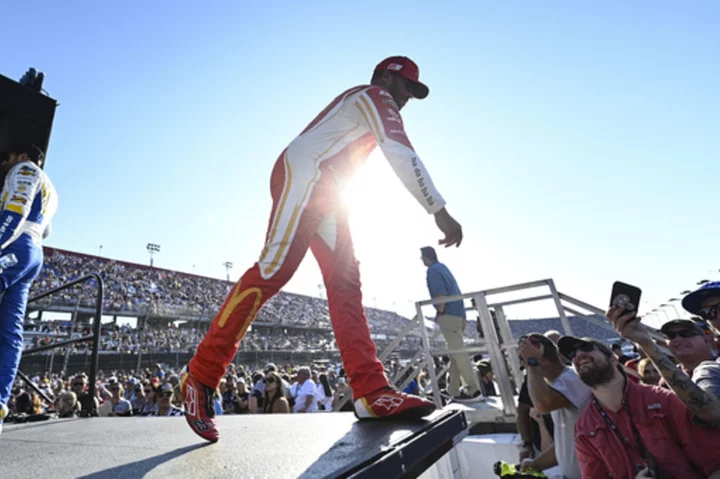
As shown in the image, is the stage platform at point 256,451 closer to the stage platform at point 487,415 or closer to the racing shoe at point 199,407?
the racing shoe at point 199,407

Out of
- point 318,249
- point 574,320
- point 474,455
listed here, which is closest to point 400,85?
point 318,249

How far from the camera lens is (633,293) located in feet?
5.07

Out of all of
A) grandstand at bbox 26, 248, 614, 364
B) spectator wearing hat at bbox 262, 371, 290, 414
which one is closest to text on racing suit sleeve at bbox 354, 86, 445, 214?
spectator wearing hat at bbox 262, 371, 290, 414

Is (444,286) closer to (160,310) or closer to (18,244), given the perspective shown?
(18,244)

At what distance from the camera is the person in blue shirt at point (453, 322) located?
16.9ft

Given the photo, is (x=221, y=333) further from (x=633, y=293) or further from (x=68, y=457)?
(x=633, y=293)

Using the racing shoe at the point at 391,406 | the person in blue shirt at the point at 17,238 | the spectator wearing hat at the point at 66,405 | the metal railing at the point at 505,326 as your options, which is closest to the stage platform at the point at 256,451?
the racing shoe at the point at 391,406

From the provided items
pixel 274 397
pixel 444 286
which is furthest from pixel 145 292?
pixel 444 286

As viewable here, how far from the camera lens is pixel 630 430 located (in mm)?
2154

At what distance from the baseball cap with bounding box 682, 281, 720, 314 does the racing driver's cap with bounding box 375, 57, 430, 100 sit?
7.89 feet

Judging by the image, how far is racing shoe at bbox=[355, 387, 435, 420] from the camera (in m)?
1.52

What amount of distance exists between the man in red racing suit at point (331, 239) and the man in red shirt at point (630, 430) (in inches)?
53.2

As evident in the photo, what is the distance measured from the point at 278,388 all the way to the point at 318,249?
4.69 metres

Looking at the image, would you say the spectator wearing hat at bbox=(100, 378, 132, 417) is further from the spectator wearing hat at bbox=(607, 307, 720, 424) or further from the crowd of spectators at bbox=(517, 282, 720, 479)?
the spectator wearing hat at bbox=(607, 307, 720, 424)
